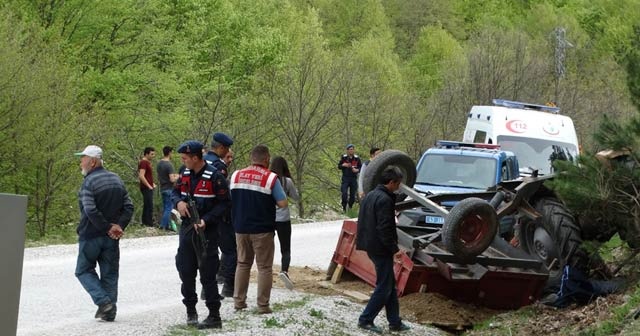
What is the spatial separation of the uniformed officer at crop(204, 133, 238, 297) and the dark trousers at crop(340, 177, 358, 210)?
17.2 m

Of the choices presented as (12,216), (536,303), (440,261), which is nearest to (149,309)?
(440,261)

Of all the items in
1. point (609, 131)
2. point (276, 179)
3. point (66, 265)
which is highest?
point (609, 131)

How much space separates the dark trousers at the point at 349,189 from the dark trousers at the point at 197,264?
19.3m

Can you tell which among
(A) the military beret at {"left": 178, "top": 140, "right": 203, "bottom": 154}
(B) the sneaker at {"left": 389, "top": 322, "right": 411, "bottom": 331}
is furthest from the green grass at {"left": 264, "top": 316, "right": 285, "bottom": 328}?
(A) the military beret at {"left": 178, "top": 140, "right": 203, "bottom": 154}

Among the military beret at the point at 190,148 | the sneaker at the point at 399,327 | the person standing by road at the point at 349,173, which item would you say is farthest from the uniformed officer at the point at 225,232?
the person standing by road at the point at 349,173

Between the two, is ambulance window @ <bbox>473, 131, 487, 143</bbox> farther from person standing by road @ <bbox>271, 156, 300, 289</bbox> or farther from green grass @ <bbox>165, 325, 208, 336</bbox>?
green grass @ <bbox>165, 325, 208, 336</bbox>

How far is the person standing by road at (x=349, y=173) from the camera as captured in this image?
28672mm

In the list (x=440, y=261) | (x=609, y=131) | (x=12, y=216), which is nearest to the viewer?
(x=12, y=216)

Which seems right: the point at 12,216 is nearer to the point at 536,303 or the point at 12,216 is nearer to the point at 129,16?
the point at 536,303

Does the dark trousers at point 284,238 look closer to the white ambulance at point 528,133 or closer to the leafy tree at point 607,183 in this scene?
the leafy tree at point 607,183

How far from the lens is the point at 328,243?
67.8ft

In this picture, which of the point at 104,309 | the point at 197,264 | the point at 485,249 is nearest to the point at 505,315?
the point at 485,249

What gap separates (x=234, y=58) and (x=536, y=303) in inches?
1301

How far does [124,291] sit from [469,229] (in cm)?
452
